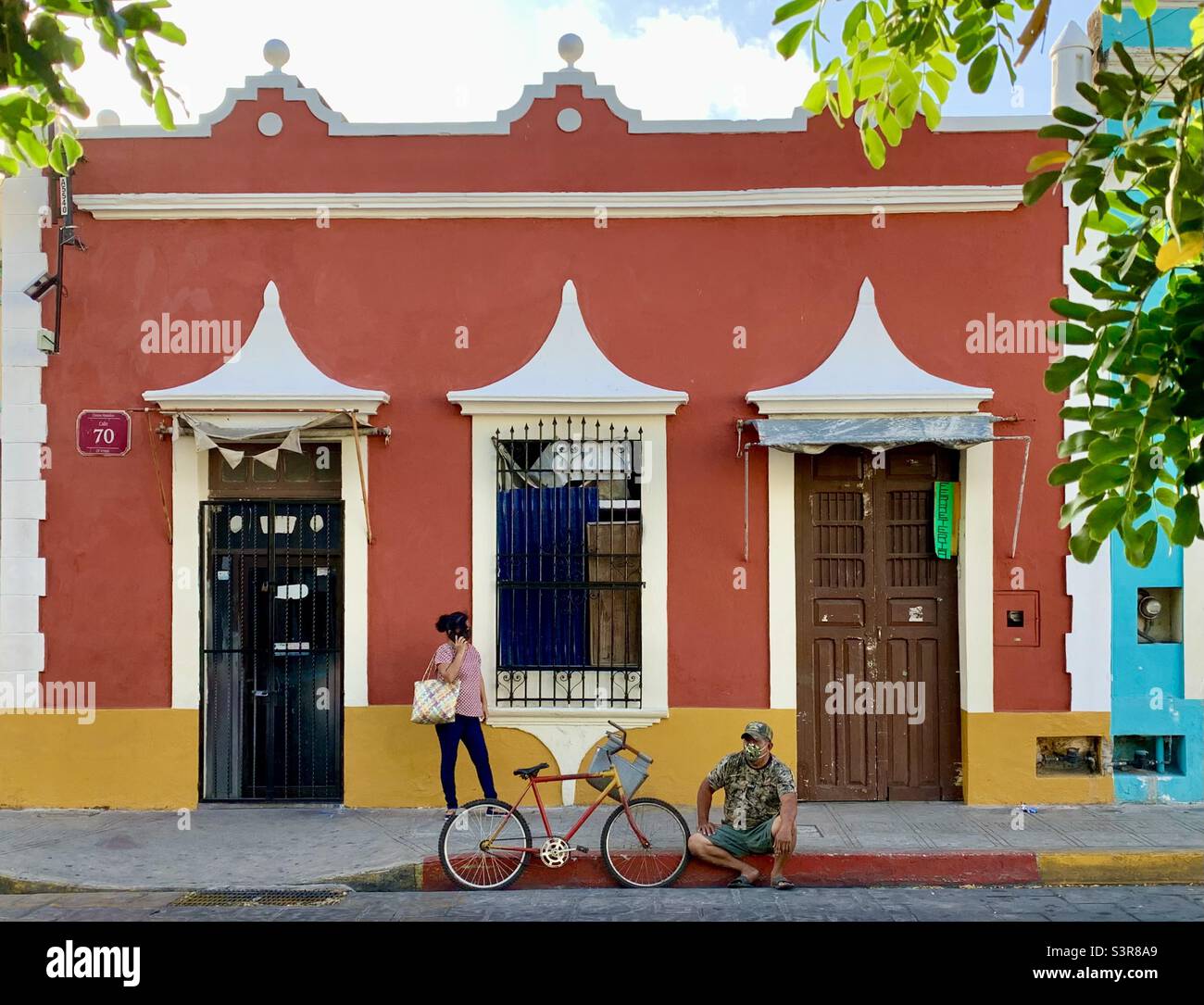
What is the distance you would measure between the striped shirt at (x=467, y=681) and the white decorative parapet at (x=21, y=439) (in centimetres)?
345

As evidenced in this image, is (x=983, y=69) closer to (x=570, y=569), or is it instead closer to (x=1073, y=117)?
(x=1073, y=117)

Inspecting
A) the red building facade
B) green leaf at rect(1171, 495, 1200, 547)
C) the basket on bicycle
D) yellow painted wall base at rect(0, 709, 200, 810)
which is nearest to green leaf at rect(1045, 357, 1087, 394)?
green leaf at rect(1171, 495, 1200, 547)

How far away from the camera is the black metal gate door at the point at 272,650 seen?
338 inches

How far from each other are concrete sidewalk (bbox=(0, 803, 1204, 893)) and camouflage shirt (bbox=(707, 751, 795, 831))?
0.43 meters

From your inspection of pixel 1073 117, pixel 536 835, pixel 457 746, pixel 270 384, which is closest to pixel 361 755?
pixel 457 746

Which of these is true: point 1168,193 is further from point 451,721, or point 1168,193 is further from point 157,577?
point 157,577

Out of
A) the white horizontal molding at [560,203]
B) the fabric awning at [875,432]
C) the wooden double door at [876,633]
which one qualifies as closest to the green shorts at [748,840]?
the wooden double door at [876,633]

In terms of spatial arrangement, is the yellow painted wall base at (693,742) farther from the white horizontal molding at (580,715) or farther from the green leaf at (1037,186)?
the green leaf at (1037,186)

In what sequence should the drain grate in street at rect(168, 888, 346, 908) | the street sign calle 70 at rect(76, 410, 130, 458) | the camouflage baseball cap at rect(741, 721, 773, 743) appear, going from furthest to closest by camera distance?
the street sign calle 70 at rect(76, 410, 130, 458) → the camouflage baseball cap at rect(741, 721, 773, 743) → the drain grate in street at rect(168, 888, 346, 908)

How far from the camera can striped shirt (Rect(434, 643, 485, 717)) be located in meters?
7.75

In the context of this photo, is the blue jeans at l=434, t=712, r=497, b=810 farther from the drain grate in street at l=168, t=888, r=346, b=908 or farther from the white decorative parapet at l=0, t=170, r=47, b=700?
the white decorative parapet at l=0, t=170, r=47, b=700

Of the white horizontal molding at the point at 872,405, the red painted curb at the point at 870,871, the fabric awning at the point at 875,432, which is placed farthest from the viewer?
the white horizontal molding at the point at 872,405

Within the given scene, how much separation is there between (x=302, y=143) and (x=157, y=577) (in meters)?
3.76

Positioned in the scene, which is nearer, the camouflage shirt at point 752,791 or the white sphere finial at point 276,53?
the camouflage shirt at point 752,791
